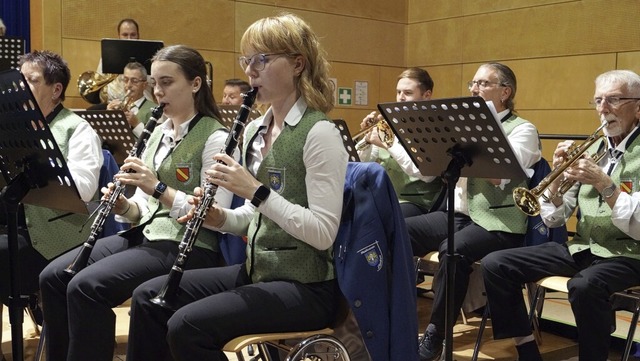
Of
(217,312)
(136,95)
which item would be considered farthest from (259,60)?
(136,95)

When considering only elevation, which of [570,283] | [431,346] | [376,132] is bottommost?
[431,346]

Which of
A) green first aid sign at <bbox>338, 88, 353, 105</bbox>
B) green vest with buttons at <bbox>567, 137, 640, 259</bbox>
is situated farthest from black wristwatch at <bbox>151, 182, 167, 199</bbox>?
green first aid sign at <bbox>338, 88, 353, 105</bbox>

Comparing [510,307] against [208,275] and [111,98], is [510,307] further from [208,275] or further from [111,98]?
[111,98]

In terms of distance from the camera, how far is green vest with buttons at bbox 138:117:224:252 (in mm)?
2602

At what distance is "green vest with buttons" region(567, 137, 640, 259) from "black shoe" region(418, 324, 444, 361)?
698 millimetres

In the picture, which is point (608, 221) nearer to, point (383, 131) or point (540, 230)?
point (540, 230)

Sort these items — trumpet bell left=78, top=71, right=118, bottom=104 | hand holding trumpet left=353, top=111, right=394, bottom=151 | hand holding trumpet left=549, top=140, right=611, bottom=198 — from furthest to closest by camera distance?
trumpet bell left=78, top=71, right=118, bottom=104, hand holding trumpet left=353, top=111, right=394, bottom=151, hand holding trumpet left=549, top=140, right=611, bottom=198

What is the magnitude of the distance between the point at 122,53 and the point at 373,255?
12.6ft

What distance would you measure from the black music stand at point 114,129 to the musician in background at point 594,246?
178 cm

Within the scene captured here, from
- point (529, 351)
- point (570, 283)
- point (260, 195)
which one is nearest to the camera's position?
point (260, 195)

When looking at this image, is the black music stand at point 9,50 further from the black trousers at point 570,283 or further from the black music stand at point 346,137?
the black trousers at point 570,283

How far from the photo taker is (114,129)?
3607 mm

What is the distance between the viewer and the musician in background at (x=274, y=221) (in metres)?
2.02

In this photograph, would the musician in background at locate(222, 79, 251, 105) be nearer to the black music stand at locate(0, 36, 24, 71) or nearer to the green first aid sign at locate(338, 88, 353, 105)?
the black music stand at locate(0, 36, 24, 71)
